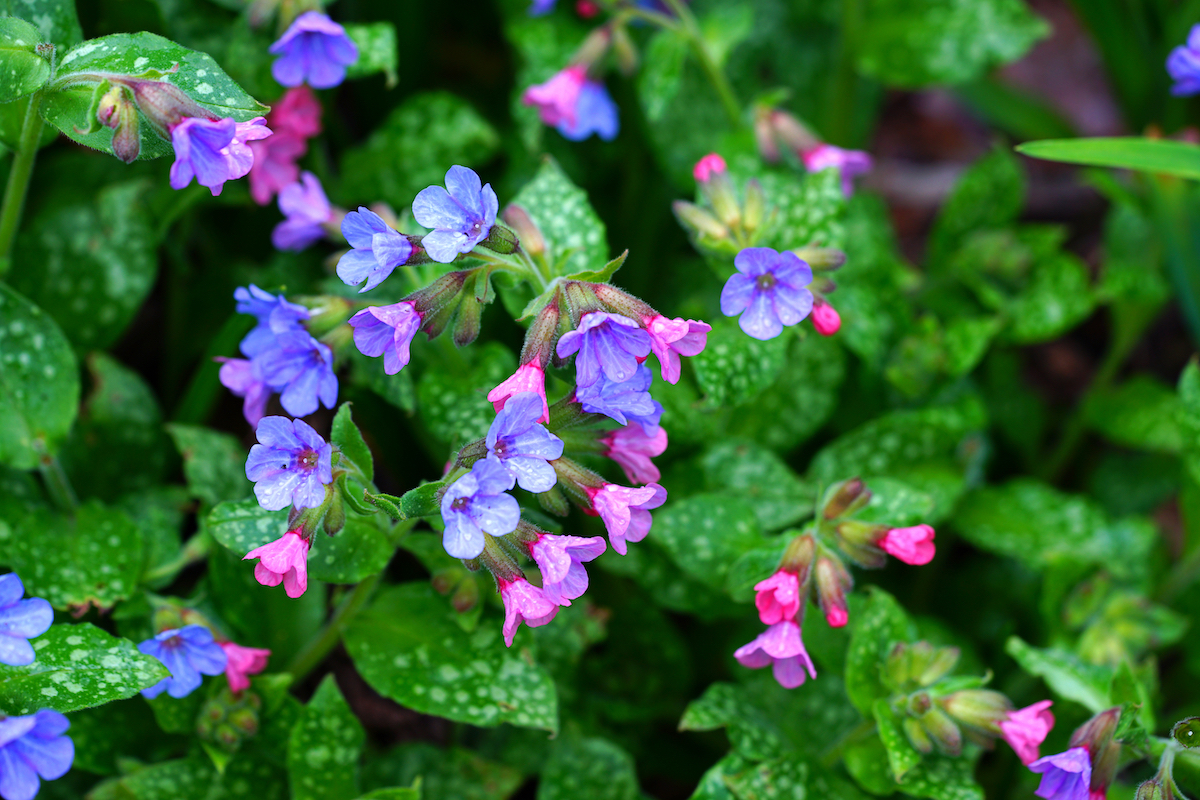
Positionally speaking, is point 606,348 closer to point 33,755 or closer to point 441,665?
point 441,665

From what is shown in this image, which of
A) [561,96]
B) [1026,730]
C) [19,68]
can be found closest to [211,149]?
[19,68]

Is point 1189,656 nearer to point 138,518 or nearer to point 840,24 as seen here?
point 840,24

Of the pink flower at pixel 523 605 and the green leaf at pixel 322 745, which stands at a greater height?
the pink flower at pixel 523 605

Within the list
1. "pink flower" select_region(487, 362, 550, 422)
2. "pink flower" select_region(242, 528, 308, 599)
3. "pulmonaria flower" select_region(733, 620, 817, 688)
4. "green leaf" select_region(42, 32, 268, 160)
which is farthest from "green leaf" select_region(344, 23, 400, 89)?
"pulmonaria flower" select_region(733, 620, 817, 688)

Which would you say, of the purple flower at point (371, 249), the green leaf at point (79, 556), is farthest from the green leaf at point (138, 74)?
the green leaf at point (79, 556)

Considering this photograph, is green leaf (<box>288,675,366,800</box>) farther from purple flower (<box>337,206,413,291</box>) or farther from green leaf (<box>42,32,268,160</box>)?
green leaf (<box>42,32,268,160</box>)

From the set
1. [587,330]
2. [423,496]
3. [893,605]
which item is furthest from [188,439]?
[893,605]

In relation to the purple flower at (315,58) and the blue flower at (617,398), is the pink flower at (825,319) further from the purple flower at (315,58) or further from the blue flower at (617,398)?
the purple flower at (315,58)
